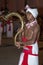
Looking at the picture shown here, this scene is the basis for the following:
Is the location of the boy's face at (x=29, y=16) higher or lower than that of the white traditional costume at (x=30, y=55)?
higher

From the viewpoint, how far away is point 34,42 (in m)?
4.86

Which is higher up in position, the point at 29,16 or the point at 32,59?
the point at 29,16

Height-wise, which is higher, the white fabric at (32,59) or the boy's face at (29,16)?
the boy's face at (29,16)

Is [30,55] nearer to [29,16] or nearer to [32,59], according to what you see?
[32,59]

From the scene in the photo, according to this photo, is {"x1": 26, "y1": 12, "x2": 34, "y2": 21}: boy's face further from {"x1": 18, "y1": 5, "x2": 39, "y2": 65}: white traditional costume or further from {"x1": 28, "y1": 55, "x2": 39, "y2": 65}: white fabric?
{"x1": 28, "y1": 55, "x2": 39, "y2": 65}: white fabric

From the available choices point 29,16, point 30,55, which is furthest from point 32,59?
point 29,16

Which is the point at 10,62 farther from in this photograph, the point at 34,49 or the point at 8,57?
the point at 34,49

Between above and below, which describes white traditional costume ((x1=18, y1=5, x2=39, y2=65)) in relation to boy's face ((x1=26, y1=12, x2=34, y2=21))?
below

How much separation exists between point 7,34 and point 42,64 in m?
5.63

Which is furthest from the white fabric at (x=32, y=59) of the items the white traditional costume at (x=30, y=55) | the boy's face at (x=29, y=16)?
the boy's face at (x=29, y=16)

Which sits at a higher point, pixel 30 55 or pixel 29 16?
pixel 29 16

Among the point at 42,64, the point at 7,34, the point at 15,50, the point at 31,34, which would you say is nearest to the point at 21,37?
the point at 31,34

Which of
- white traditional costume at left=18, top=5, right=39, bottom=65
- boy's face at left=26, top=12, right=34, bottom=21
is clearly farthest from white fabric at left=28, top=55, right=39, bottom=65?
boy's face at left=26, top=12, right=34, bottom=21

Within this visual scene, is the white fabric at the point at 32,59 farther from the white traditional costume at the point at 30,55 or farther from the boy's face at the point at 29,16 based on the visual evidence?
the boy's face at the point at 29,16
